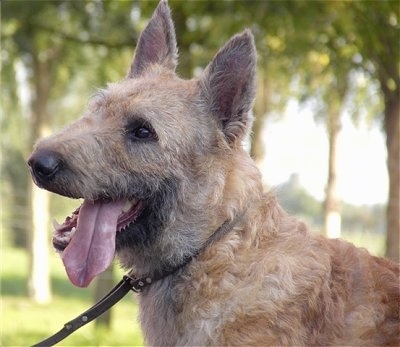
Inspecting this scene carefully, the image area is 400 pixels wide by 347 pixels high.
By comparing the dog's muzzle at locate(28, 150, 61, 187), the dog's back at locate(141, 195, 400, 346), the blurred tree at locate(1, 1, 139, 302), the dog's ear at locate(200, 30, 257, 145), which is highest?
the blurred tree at locate(1, 1, 139, 302)

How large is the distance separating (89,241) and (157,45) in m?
1.44

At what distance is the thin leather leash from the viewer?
4012 millimetres

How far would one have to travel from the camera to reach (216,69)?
415cm

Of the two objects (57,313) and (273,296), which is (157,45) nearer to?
(273,296)

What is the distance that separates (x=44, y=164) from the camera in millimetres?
3699

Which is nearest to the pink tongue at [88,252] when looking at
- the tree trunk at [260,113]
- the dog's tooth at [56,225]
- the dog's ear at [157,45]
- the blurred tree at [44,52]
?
the dog's tooth at [56,225]

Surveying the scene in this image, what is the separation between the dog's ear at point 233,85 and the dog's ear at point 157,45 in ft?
1.57

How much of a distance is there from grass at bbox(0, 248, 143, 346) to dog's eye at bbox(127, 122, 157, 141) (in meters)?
1.05

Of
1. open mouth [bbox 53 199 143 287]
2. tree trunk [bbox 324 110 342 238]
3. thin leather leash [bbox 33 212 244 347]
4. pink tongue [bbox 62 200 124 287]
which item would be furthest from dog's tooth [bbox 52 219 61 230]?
tree trunk [bbox 324 110 342 238]

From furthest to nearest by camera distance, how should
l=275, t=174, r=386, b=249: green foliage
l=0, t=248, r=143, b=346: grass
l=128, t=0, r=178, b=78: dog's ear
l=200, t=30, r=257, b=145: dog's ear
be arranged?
1. l=275, t=174, r=386, b=249: green foliage
2. l=0, t=248, r=143, b=346: grass
3. l=128, t=0, r=178, b=78: dog's ear
4. l=200, t=30, r=257, b=145: dog's ear

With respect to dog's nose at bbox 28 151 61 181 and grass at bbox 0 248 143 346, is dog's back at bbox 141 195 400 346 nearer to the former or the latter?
grass at bbox 0 248 143 346

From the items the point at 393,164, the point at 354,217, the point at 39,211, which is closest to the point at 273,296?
the point at 393,164

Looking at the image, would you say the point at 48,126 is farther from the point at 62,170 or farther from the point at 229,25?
the point at 62,170

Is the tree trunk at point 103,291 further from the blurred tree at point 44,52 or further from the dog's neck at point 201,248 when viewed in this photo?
the dog's neck at point 201,248
